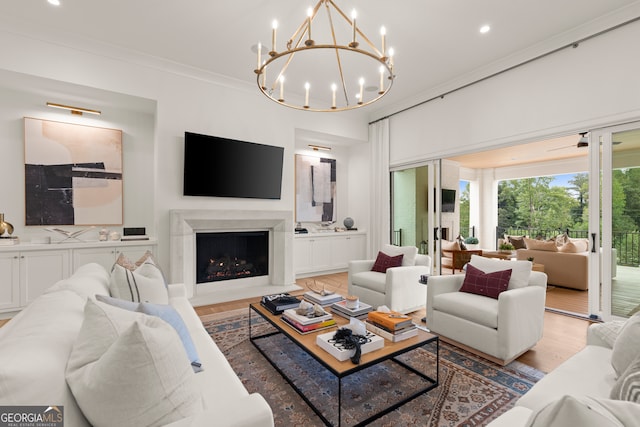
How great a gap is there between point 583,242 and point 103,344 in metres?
6.64

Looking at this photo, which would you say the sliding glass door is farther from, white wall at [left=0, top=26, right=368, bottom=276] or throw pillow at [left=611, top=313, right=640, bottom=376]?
white wall at [left=0, top=26, right=368, bottom=276]

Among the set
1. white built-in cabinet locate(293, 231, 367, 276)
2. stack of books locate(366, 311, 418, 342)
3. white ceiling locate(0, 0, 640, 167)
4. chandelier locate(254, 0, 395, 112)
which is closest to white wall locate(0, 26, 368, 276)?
white ceiling locate(0, 0, 640, 167)

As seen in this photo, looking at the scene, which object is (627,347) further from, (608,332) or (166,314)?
(166,314)

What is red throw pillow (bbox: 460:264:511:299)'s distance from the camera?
2.62 metres

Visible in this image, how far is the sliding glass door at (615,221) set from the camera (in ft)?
10.0

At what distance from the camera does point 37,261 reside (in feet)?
11.2

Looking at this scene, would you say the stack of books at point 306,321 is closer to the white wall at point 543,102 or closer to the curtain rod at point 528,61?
the white wall at point 543,102

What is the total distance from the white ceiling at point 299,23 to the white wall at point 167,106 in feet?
0.59

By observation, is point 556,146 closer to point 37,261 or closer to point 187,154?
point 187,154

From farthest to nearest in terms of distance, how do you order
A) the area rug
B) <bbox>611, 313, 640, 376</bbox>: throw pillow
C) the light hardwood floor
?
1. the light hardwood floor
2. the area rug
3. <bbox>611, 313, 640, 376</bbox>: throw pillow

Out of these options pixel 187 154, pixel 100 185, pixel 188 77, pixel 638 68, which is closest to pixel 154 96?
pixel 188 77

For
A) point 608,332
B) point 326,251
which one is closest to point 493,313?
point 608,332

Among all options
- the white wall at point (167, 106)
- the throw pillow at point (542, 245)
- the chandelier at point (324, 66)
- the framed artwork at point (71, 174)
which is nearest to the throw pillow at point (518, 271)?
the chandelier at point (324, 66)

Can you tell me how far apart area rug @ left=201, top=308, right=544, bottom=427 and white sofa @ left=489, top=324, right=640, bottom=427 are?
594 millimetres
